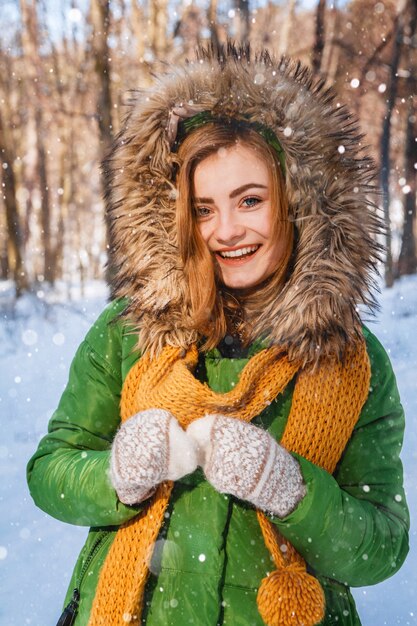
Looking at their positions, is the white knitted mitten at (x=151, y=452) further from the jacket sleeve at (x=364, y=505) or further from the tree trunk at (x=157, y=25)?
the tree trunk at (x=157, y=25)

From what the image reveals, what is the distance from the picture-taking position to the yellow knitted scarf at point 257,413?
1.42m

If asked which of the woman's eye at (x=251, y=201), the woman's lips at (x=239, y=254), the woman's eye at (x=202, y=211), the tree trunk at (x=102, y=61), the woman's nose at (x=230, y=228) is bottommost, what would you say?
the woman's lips at (x=239, y=254)

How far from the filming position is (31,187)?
2086cm

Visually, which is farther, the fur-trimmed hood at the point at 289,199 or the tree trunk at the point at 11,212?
the tree trunk at the point at 11,212

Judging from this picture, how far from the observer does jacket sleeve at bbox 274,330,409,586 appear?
4.51ft

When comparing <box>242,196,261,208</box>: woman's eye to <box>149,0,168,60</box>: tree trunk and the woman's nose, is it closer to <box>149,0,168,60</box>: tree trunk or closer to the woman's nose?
the woman's nose

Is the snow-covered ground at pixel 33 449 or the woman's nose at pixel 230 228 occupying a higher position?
the woman's nose at pixel 230 228

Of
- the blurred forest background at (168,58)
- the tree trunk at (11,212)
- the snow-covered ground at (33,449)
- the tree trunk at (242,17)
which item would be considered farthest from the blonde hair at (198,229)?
the tree trunk at (11,212)

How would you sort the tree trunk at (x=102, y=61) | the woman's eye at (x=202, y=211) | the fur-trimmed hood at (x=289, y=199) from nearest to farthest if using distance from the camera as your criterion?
the fur-trimmed hood at (x=289, y=199) → the woman's eye at (x=202, y=211) → the tree trunk at (x=102, y=61)

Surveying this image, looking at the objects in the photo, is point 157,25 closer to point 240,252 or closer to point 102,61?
point 102,61

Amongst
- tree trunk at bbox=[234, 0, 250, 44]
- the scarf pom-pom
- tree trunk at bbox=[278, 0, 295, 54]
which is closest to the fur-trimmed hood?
the scarf pom-pom

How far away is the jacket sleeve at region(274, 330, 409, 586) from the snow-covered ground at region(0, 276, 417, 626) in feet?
0.81

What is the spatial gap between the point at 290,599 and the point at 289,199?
103 cm

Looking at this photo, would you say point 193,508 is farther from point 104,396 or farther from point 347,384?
point 347,384
